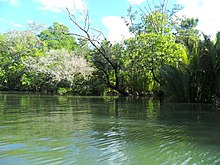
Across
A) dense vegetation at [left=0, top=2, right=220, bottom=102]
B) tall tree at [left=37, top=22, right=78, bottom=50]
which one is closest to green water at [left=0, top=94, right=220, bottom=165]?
dense vegetation at [left=0, top=2, right=220, bottom=102]

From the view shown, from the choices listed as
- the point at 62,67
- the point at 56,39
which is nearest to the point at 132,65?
the point at 62,67

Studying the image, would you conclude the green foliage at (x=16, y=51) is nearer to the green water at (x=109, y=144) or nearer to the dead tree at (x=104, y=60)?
the dead tree at (x=104, y=60)

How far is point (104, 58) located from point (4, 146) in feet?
77.5

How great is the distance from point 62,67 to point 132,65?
36.6ft

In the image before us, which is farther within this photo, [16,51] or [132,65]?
[16,51]

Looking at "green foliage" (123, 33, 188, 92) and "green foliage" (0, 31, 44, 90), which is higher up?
"green foliage" (0, 31, 44, 90)

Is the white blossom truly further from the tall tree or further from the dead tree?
the tall tree

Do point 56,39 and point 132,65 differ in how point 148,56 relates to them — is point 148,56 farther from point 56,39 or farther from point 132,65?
point 56,39

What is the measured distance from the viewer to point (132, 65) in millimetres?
26969

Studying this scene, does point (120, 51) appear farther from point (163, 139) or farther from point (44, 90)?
point (163, 139)

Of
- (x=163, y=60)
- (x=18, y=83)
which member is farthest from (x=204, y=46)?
(x=18, y=83)

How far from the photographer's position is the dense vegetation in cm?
1692

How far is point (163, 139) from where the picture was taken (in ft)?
20.3

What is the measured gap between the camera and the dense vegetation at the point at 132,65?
16.9 m
